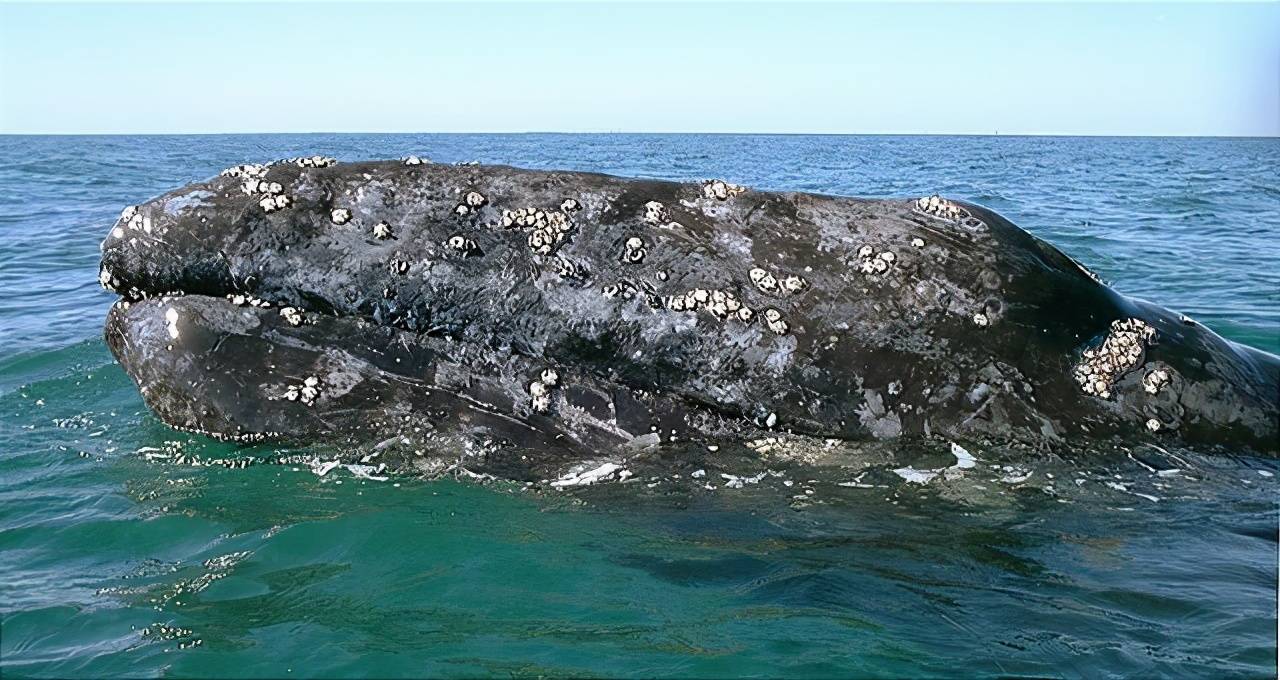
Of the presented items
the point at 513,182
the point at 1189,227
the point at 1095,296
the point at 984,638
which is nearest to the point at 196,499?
the point at 513,182

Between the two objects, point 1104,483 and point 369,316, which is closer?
point 1104,483

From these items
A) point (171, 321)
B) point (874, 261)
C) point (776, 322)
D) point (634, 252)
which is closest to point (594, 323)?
point (634, 252)

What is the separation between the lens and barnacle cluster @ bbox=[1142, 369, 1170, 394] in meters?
5.07

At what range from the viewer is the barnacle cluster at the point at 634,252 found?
18.0 feet

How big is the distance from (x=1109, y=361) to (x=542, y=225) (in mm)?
2980

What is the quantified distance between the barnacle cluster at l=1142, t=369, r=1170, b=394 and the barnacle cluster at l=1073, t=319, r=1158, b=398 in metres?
0.08

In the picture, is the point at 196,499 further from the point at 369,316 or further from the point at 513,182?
the point at 513,182

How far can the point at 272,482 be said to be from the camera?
5625mm

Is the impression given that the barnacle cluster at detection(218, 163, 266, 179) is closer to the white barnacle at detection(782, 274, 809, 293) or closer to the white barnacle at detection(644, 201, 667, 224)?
the white barnacle at detection(644, 201, 667, 224)

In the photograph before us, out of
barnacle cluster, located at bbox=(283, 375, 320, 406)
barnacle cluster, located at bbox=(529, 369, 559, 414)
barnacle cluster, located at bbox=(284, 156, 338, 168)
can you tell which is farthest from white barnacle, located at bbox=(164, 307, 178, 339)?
barnacle cluster, located at bbox=(529, 369, 559, 414)

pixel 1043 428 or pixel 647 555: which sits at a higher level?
pixel 1043 428

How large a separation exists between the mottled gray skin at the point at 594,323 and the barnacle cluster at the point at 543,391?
43 millimetres

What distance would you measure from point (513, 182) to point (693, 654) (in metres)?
2.87

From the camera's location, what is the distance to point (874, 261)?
5398 millimetres
